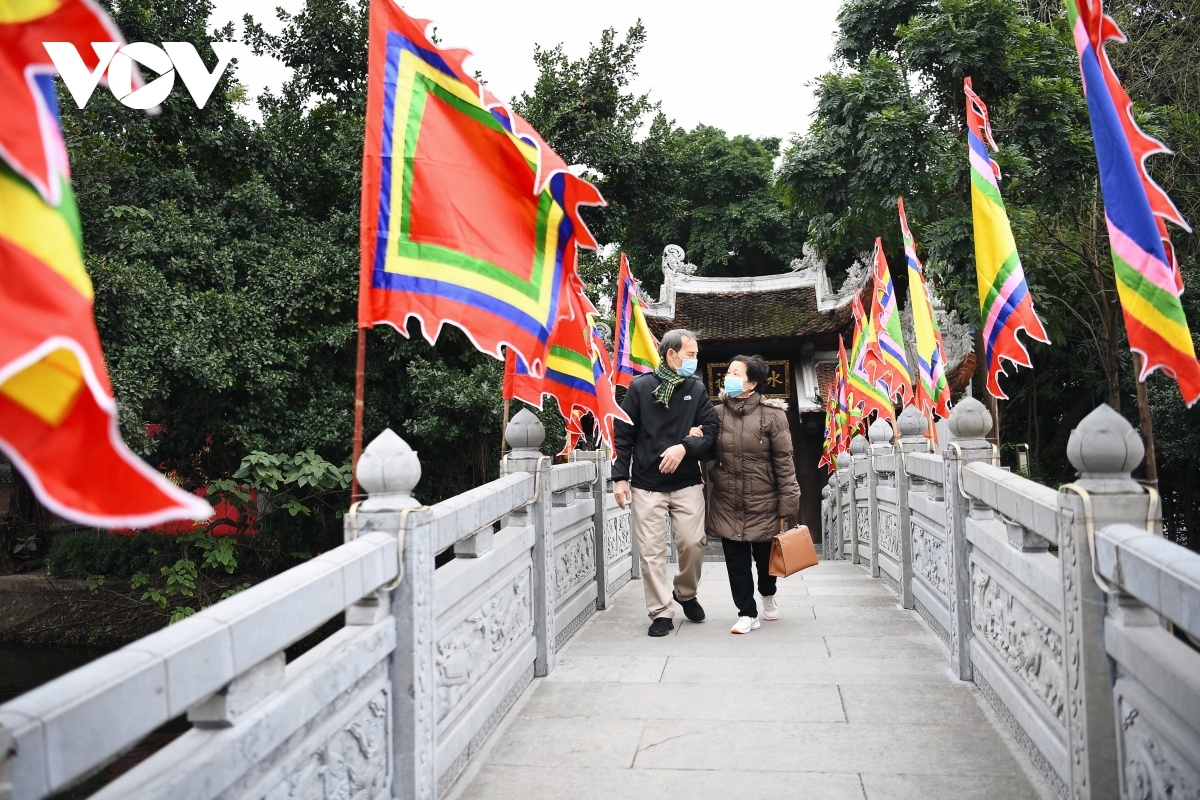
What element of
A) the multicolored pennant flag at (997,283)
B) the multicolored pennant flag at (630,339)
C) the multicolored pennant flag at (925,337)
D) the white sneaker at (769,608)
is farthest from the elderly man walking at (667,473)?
the multicolored pennant flag at (630,339)

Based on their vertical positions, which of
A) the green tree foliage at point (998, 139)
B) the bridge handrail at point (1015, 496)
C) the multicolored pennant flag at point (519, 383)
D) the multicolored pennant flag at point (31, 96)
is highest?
the green tree foliage at point (998, 139)

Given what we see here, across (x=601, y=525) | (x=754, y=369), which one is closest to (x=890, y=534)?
(x=601, y=525)

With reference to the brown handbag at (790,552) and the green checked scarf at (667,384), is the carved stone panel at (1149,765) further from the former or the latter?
the green checked scarf at (667,384)

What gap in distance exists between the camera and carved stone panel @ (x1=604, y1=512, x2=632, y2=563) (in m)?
6.73

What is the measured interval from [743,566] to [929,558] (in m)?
1.06

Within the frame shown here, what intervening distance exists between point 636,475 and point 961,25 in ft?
25.3

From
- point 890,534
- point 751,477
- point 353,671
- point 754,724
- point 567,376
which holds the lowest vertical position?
point 754,724

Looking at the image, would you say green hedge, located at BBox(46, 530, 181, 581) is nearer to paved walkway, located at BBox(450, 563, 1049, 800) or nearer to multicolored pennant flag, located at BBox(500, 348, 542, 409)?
paved walkway, located at BBox(450, 563, 1049, 800)

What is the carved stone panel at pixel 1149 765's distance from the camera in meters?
1.99

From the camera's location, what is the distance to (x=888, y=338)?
8.01 metres

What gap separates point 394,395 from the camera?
10836 millimetres

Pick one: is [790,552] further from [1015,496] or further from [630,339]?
[630,339]

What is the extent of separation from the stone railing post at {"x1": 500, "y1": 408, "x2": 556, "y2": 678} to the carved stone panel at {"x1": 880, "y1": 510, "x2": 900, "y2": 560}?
2937 millimetres

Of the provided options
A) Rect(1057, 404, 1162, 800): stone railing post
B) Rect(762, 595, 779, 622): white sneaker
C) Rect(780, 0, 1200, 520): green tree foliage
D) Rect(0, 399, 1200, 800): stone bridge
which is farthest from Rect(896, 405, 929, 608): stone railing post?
Rect(780, 0, 1200, 520): green tree foliage
